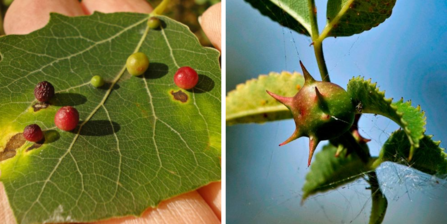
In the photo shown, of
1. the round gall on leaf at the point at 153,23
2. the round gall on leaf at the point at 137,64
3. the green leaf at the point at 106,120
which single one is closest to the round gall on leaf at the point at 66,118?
the green leaf at the point at 106,120

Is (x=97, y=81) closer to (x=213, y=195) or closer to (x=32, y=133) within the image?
(x=32, y=133)

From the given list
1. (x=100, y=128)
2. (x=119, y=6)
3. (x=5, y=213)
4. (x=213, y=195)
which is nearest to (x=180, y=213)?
(x=213, y=195)

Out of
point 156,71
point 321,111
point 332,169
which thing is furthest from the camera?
point 156,71

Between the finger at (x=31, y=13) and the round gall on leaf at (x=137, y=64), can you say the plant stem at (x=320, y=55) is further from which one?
the finger at (x=31, y=13)

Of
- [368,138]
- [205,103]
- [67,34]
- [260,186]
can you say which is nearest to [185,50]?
[205,103]

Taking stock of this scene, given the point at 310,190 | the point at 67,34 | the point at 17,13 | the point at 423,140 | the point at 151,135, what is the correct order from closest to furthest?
the point at 423,140
the point at 310,190
the point at 151,135
the point at 67,34
the point at 17,13

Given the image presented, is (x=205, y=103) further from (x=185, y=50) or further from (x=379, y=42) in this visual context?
(x=379, y=42)
